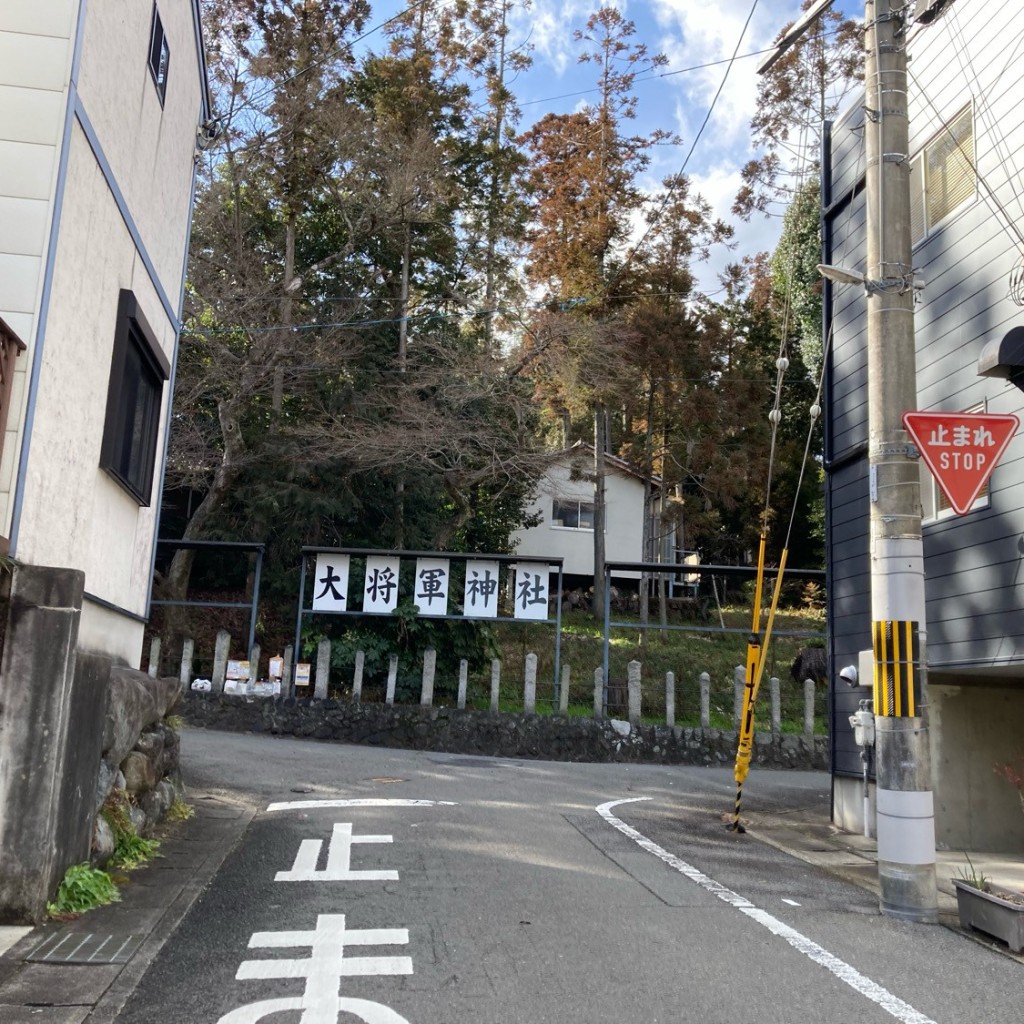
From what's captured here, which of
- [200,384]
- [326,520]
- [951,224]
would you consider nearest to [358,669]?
[326,520]

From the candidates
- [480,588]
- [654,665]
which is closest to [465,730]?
[480,588]

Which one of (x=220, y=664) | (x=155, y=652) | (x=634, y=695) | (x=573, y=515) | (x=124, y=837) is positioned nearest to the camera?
(x=124, y=837)

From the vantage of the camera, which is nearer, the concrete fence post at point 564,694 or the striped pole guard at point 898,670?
the striped pole guard at point 898,670

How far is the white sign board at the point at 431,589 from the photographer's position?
1923cm

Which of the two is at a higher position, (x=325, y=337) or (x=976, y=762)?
(x=325, y=337)

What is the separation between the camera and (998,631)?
9008 millimetres

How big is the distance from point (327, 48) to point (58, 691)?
2189 centimetres

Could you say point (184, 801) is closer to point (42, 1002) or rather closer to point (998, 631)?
point (42, 1002)

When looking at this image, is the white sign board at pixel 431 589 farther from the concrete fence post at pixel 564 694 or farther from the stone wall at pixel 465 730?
the concrete fence post at pixel 564 694

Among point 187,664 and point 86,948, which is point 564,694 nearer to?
point 187,664

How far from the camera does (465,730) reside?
18.2 m

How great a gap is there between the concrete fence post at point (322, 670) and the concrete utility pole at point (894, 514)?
13.0 m

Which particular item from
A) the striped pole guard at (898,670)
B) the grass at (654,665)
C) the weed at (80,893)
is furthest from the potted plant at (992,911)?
the grass at (654,665)

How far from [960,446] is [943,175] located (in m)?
4.93
